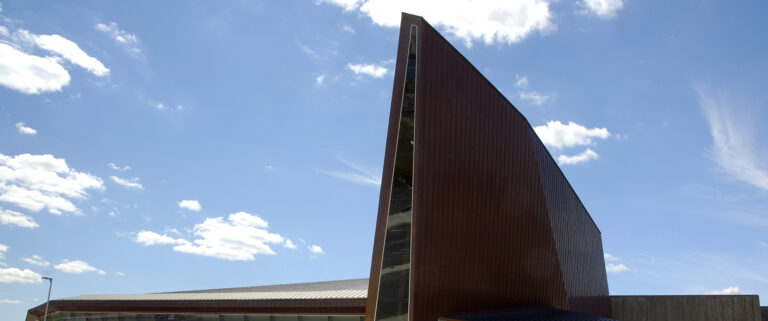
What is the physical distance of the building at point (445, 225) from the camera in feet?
56.5

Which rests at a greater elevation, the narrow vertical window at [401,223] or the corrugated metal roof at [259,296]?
the narrow vertical window at [401,223]

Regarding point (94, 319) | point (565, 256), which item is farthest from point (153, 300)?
point (565, 256)

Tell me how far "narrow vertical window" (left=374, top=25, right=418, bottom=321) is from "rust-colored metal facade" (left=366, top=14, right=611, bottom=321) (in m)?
0.21

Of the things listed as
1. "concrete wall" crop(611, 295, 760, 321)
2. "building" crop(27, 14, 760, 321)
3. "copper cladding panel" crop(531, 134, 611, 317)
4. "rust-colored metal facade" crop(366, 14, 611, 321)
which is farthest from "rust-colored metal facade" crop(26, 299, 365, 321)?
"concrete wall" crop(611, 295, 760, 321)

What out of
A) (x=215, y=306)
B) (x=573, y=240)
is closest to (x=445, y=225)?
(x=215, y=306)

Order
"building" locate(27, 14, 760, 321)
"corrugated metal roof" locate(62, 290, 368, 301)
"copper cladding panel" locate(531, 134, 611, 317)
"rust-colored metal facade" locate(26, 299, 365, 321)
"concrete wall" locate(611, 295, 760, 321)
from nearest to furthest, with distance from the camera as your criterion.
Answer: "building" locate(27, 14, 760, 321), "rust-colored metal facade" locate(26, 299, 365, 321), "corrugated metal roof" locate(62, 290, 368, 301), "copper cladding panel" locate(531, 134, 611, 317), "concrete wall" locate(611, 295, 760, 321)

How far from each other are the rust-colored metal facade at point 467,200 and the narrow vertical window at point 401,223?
21 cm

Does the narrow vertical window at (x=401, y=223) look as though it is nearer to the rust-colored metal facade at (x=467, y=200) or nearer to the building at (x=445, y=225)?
the building at (x=445, y=225)

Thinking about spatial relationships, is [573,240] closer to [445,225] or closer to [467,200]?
[467,200]

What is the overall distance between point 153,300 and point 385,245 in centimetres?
1129

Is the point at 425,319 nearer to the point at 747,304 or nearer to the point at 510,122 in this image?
the point at 510,122

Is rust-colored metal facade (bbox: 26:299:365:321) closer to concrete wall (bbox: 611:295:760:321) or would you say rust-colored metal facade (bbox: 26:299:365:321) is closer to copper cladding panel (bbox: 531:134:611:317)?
copper cladding panel (bbox: 531:134:611:317)

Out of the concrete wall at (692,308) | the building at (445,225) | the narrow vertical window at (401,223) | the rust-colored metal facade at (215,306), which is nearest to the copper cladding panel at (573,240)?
the building at (445,225)

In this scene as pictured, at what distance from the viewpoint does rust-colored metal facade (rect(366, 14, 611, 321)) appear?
17.3 metres
